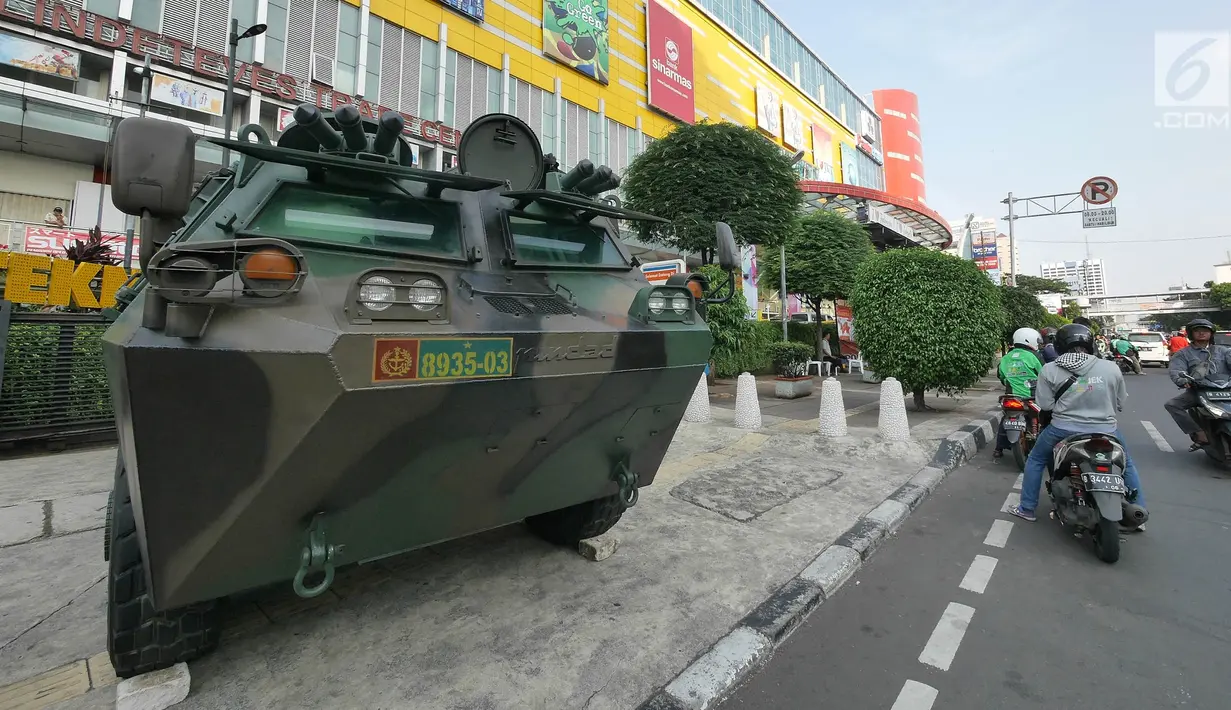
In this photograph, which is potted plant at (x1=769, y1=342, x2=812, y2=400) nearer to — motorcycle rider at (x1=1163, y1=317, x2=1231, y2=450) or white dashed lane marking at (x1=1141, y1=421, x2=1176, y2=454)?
white dashed lane marking at (x1=1141, y1=421, x2=1176, y2=454)

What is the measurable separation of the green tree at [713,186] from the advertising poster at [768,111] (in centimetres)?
2947

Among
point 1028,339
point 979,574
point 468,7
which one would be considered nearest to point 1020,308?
point 1028,339

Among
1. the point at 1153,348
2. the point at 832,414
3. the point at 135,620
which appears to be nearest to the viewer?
the point at 135,620

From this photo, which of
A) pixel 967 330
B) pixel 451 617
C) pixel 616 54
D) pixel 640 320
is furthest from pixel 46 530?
pixel 616 54

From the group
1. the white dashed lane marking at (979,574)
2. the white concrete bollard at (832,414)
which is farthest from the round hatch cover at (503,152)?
the white concrete bollard at (832,414)

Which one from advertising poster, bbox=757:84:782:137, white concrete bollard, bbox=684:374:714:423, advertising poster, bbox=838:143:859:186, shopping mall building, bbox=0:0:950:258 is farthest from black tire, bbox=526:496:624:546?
advertising poster, bbox=838:143:859:186

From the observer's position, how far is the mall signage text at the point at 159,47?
515 inches

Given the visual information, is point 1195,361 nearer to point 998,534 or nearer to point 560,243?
point 998,534

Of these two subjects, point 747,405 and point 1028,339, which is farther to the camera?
point 747,405

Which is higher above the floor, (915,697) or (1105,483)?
(1105,483)

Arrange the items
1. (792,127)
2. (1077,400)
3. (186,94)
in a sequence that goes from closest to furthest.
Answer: (1077,400), (186,94), (792,127)

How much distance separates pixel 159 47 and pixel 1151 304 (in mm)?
125948

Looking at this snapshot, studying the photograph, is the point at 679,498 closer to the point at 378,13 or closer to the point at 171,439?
the point at 171,439

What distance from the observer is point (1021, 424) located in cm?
570
